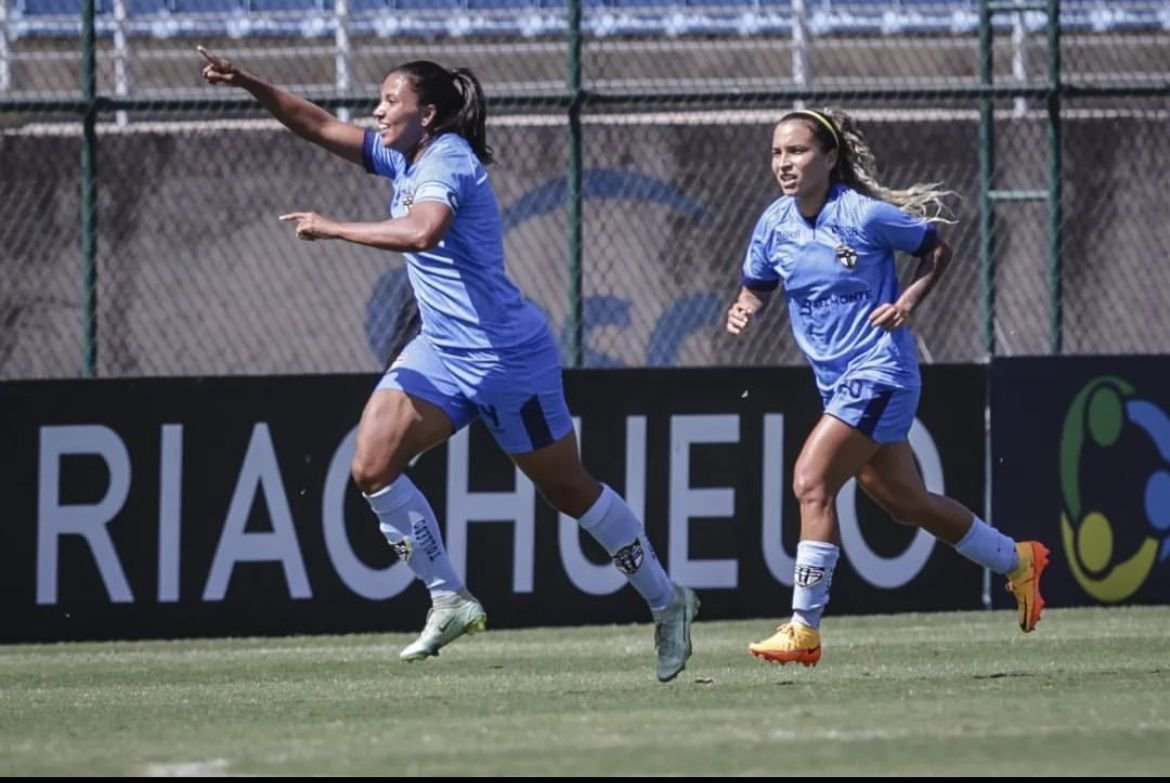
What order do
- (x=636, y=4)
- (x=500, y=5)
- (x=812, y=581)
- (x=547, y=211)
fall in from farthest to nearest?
(x=547, y=211), (x=500, y=5), (x=636, y=4), (x=812, y=581)

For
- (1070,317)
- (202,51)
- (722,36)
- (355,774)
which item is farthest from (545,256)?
Result: (355,774)

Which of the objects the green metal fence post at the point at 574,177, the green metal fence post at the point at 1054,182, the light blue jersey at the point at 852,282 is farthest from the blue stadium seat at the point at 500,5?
the light blue jersey at the point at 852,282

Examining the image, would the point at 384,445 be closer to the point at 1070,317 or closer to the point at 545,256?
the point at 545,256

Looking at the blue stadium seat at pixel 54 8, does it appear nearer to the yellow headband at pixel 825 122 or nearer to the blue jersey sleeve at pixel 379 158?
the blue jersey sleeve at pixel 379 158

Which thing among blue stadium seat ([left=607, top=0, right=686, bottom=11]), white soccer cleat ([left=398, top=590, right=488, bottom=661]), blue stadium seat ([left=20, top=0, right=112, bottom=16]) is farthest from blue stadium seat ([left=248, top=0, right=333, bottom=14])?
white soccer cleat ([left=398, top=590, right=488, bottom=661])

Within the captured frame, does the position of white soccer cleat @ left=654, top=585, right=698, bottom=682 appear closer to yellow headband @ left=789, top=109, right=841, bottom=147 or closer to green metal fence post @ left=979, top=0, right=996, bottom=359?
yellow headband @ left=789, top=109, right=841, bottom=147

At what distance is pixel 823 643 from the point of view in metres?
10.2

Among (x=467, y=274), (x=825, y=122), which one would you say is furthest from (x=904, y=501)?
(x=467, y=274)

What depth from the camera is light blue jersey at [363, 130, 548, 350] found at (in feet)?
26.3

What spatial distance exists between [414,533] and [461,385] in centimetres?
58

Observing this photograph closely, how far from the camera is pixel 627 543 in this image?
8203 mm

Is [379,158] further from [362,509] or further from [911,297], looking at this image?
[362,509]

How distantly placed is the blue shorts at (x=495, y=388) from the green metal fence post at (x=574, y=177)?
353 cm

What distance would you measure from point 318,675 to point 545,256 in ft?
19.1
